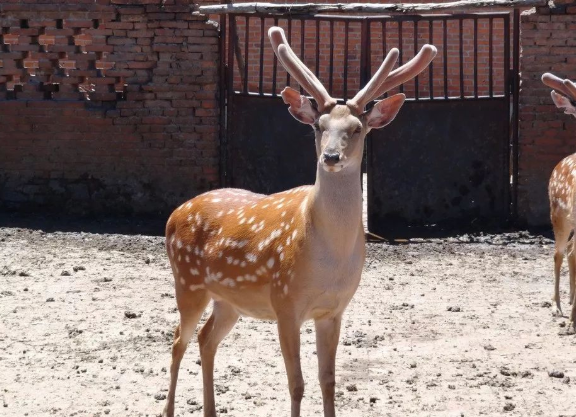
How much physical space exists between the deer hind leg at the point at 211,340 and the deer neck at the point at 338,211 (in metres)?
0.94

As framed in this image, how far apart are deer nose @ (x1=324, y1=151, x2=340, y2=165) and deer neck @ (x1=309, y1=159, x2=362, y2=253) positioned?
19cm

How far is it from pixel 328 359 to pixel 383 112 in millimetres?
1307

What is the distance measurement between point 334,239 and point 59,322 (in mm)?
3474

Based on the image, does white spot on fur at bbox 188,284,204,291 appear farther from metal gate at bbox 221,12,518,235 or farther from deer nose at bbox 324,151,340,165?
metal gate at bbox 221,12,518,235

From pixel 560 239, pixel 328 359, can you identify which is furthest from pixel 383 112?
pixel 560 239

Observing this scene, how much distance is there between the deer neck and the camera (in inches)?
208

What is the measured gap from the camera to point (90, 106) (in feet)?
40.9

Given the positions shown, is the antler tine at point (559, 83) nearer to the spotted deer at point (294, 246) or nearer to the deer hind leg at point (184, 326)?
the spotted deer at point (294, 246)

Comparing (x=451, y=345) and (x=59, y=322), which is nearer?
(x=451, y=345)

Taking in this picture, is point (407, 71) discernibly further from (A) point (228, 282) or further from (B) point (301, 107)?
(A) point (228, 282)

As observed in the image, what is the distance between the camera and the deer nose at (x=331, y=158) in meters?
5.09

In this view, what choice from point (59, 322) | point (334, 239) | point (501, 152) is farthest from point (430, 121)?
point (334, 239)

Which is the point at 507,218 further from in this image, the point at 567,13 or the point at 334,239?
the point at 334,239

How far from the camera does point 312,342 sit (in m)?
7.48
